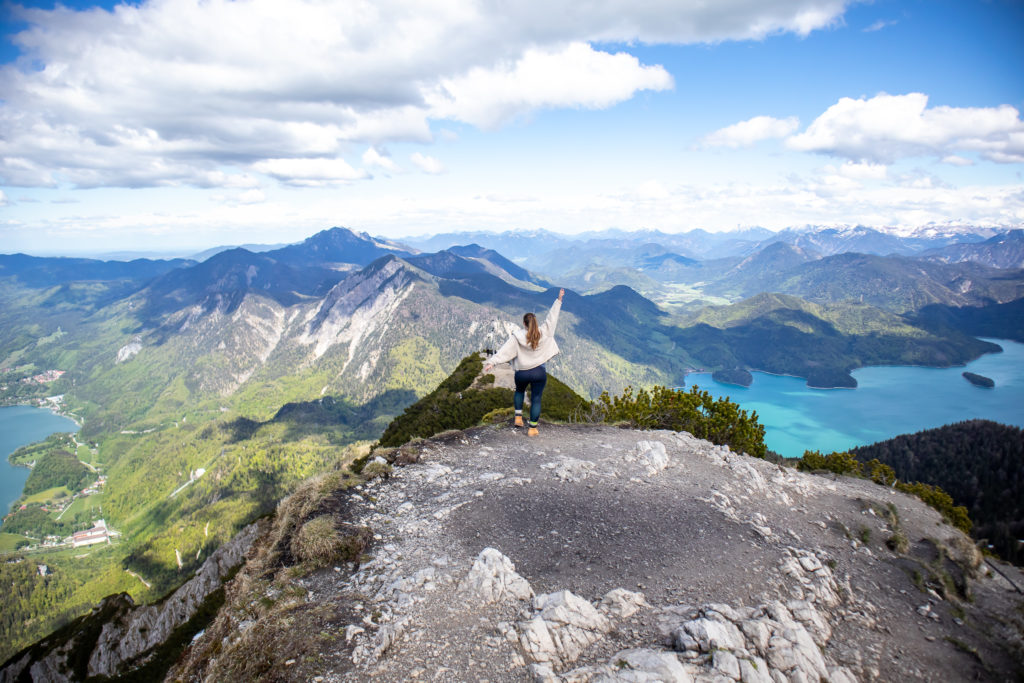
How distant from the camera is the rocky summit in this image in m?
6.68

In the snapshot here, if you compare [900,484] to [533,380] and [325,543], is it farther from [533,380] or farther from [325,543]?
[325,543]

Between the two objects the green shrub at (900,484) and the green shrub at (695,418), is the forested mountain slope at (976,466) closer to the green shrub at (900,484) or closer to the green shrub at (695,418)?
the green shrub at (900,484)

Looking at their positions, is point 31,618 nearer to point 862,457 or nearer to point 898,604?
point 898,604

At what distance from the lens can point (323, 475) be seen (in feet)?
39.3

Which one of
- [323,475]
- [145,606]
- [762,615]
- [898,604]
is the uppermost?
[323,475]

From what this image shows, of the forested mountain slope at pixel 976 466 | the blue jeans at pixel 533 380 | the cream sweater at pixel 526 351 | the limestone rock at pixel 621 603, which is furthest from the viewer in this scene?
the forested mountain slope at pixel 976 466

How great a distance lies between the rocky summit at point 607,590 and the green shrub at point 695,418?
8.83 m

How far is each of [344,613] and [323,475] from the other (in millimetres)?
5121

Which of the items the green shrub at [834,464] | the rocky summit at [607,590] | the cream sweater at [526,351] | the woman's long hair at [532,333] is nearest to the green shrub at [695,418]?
the green shrub at [834,464]

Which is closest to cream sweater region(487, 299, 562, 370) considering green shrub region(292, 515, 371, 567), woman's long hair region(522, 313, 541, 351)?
woman's long hair region(522, 313, 541, 351)

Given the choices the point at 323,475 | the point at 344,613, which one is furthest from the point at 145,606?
the point at 344,613

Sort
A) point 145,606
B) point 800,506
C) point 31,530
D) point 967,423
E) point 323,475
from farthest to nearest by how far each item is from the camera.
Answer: point 31,530
point 967,423
point 145,606
point 800,506
point 323,475

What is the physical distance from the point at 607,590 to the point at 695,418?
17524 millimetres

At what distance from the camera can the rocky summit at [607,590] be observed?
668 centimetres
